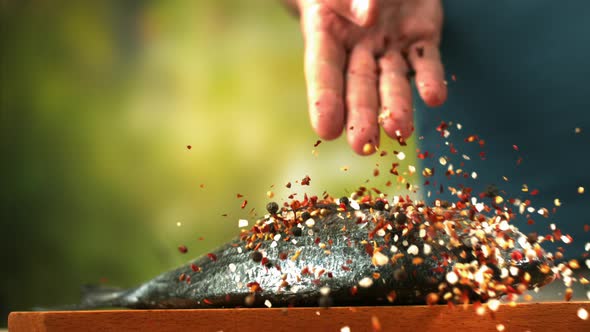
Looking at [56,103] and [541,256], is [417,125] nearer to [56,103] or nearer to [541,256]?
[541,256]

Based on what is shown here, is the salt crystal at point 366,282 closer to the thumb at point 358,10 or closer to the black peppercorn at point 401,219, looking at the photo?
the black peppercorn at point 401,219

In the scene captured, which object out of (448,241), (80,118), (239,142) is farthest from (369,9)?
(80,118)

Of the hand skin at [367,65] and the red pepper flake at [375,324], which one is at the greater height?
the hand skin at [367,65]

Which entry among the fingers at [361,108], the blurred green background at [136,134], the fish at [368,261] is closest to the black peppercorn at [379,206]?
the fish at [368,261]

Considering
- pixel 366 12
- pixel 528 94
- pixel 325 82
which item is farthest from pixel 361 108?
pixel 528 94

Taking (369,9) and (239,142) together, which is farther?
(239,142)

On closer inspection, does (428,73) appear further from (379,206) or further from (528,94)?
(379,206)
